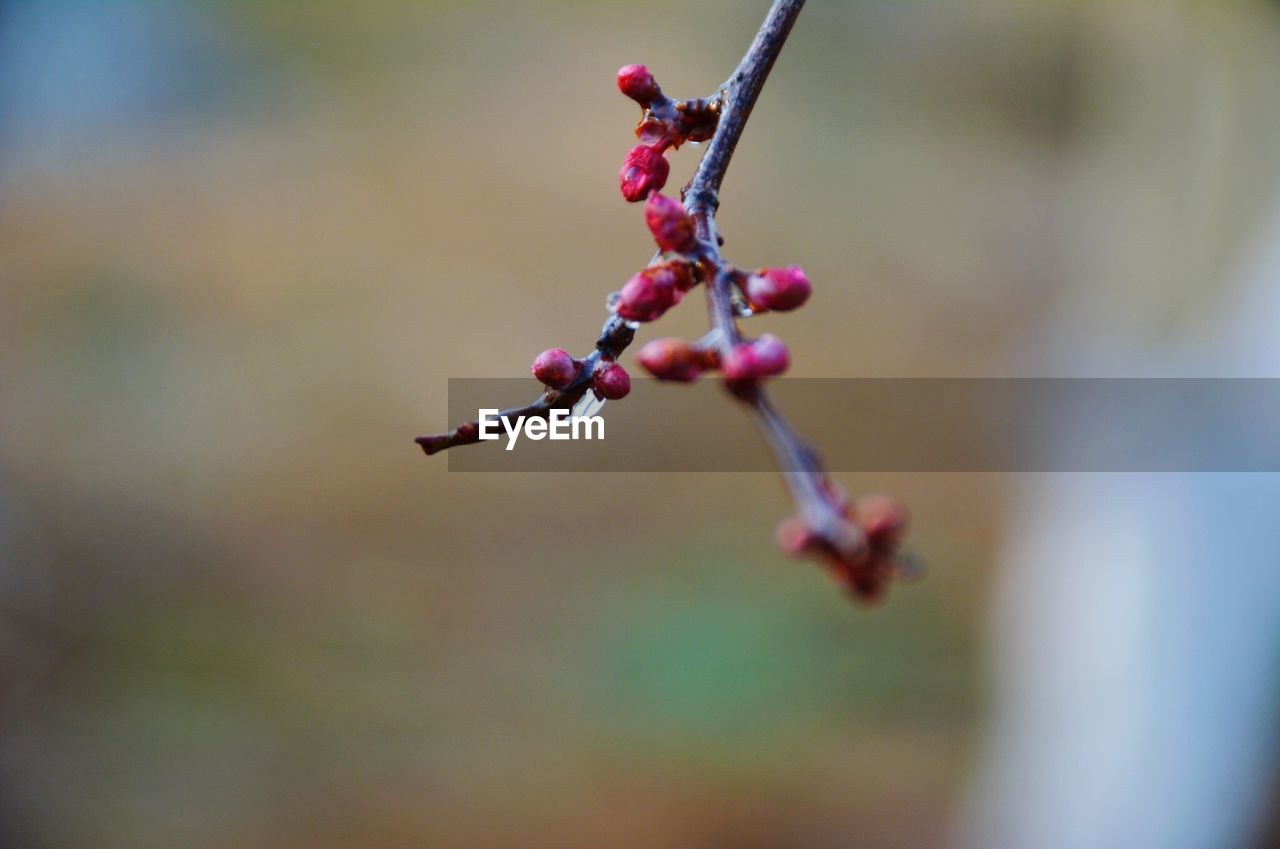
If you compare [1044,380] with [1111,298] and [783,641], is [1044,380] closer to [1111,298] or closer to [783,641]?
[1111,298]

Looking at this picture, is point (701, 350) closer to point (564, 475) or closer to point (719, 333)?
point (719, 333)

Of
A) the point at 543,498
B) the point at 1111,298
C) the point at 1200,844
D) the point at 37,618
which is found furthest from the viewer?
the point at 1111,298

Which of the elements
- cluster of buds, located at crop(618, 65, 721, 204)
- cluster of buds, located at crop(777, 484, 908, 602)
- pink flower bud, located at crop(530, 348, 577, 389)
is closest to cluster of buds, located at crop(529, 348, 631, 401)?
Answer: pink flower bud, located at crop(530, 348, 577, 389)

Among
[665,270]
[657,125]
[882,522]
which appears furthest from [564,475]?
[882,522]

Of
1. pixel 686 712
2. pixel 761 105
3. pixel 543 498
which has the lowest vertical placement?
pixel 686 712

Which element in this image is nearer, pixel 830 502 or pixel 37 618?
pixel 830 502

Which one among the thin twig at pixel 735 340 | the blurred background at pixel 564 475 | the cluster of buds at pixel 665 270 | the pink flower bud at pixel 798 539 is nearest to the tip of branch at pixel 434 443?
the thin twig at pixel 735 340

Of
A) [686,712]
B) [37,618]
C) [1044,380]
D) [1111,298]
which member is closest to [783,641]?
[686,712]

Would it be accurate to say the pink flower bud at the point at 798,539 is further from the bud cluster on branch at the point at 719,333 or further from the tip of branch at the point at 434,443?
the tip of branch at the point at 434,443
